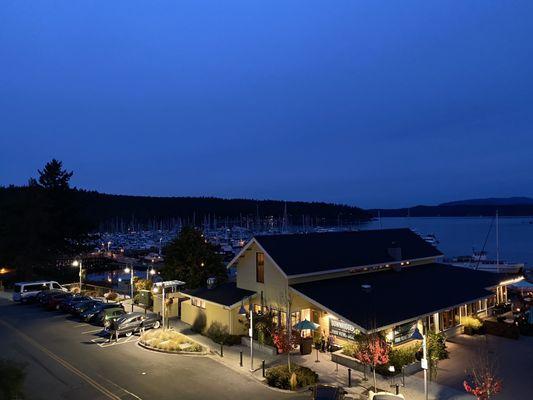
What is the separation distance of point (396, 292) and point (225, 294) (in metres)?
11.7

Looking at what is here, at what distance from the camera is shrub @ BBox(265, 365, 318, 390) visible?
1945 cm

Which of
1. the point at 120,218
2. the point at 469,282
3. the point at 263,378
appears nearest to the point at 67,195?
the point at 263,378

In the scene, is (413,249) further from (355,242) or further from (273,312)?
(273,312)

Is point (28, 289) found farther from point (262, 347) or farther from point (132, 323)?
point (262, 347)

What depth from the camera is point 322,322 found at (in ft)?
86.1

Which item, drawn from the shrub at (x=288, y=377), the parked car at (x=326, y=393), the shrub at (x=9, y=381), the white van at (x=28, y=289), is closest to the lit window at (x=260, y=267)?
the shrub at (x=288, y=377)

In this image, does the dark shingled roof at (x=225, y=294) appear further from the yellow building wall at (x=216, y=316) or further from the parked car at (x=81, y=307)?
the parked car at (x=81, y=307)

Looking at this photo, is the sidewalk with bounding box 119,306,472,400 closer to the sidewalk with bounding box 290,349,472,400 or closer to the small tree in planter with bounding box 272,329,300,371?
the sidewalk with bounding box 290,349,472,400

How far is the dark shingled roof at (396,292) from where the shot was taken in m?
23.0

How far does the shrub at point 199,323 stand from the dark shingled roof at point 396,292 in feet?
25.6

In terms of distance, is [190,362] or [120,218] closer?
[190,362]

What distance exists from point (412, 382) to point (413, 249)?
57.7 ft

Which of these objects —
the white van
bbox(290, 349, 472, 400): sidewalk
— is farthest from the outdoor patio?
the white van

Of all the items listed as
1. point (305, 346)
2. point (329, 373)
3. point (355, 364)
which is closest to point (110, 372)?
point (305, 346)
